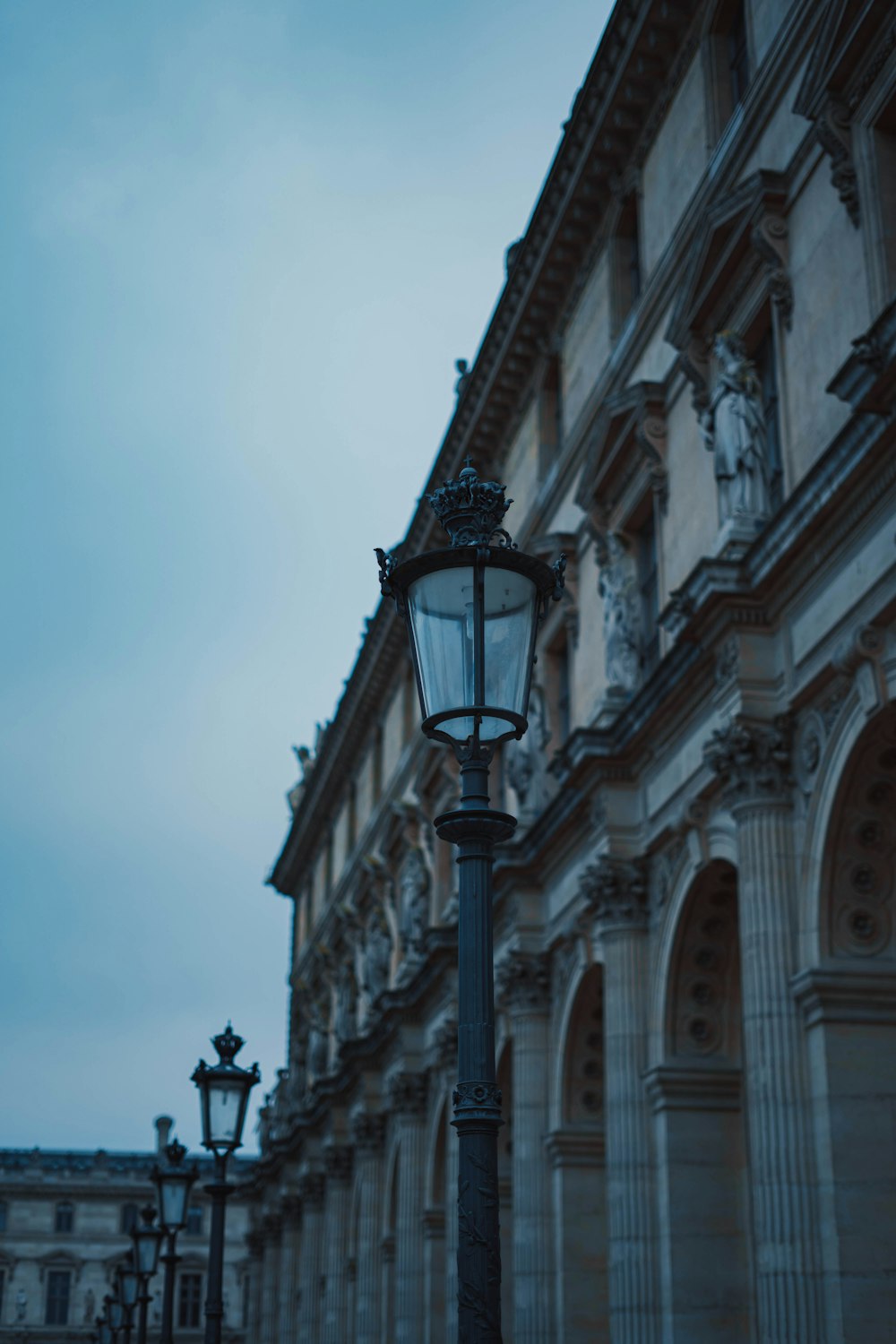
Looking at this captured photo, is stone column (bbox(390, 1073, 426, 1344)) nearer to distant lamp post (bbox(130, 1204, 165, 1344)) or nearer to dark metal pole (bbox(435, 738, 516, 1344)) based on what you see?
distant lamp post (bbox(130, 1204, 165, 1344))

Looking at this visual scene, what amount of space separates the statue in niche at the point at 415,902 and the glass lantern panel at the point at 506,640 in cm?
3060

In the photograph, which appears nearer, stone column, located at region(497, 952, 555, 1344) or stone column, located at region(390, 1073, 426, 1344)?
stone column, located at region(497, 952, 555, 1344)

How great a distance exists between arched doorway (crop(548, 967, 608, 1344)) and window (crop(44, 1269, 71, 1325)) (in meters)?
89.0

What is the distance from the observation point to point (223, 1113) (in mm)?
19922

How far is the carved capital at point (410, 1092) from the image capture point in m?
39.1

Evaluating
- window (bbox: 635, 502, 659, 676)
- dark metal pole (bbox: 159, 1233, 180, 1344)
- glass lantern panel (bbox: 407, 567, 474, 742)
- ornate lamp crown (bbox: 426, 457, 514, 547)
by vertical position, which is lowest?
dark metal pole (bbox: 159, 1233, 180, 1344)

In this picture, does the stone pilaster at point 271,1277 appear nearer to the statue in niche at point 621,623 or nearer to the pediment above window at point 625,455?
the pediment above window at point 625,455

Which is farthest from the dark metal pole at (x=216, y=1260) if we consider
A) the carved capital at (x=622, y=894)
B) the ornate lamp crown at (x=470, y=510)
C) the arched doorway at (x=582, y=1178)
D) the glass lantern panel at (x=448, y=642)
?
→ the glass lantern panel at (x=448, y=642)

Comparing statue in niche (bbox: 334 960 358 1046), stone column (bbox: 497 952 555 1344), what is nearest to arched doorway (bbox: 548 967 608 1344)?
stone column (bbox: 497 952 555 1344)

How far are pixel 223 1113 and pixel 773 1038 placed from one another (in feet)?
19.5

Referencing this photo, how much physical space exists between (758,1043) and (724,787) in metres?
3.12

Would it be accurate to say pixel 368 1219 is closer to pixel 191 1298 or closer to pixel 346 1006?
pixel 346 1006

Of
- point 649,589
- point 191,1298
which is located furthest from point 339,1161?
point 191,1298

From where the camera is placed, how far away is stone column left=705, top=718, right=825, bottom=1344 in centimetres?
1805
